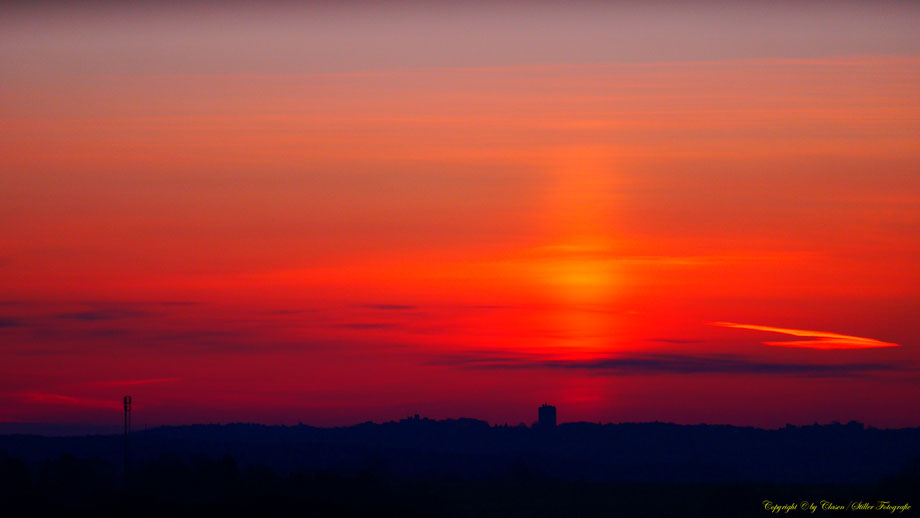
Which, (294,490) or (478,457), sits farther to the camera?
(478,457)

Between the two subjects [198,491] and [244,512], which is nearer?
[244,512]

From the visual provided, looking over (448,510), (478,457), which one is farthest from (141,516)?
(478,457)

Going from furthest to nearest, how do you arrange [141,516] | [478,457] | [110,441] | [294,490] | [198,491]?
[110,441], [478,457], [198,491], [294,490], [141,516]

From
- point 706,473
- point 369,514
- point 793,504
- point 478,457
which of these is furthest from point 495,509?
point 478,457

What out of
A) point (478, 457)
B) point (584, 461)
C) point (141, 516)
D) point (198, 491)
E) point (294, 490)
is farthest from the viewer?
point (478, 457)

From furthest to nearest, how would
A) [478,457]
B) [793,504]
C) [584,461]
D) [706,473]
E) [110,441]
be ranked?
[110,441] < [478,457] < [584,461] < [706,473] < [793,504]

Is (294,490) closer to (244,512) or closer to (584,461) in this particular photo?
(244,512)

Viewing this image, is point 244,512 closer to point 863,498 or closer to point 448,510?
point 448,510

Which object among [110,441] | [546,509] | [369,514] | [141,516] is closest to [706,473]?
[546,509]

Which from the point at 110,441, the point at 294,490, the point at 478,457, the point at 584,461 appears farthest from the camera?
the point at 110,441
